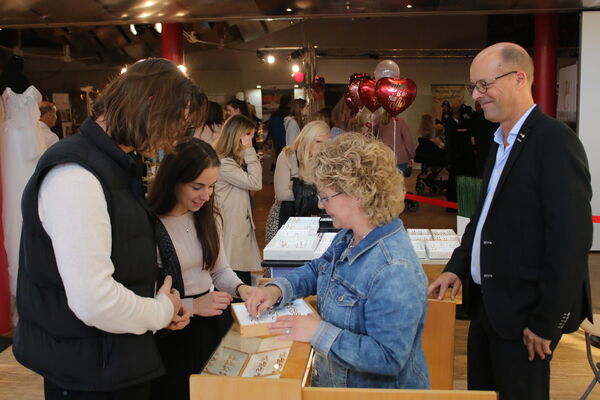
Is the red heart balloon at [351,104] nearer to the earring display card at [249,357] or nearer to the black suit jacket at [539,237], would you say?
the black suit jacket at [539,237]

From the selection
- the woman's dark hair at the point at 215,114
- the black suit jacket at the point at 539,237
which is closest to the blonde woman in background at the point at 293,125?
the woman's dark hair at the point at 215,114

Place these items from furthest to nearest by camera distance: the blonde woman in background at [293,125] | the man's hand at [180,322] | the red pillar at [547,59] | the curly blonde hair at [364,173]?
the blonde woman in background at [293,125]
the red pillar at [547,59]
the man's hand at [180,322]
the curly blonde hair at [364,173]

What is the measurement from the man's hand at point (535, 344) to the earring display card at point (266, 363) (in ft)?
3.24

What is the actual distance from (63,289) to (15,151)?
3413mm

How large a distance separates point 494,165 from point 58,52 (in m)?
12.5

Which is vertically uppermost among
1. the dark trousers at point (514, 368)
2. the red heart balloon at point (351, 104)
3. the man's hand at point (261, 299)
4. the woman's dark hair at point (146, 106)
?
the red heart balloon at point (351, 104)

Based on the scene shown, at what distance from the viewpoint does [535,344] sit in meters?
2.12

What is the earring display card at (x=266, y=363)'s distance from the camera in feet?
5.07

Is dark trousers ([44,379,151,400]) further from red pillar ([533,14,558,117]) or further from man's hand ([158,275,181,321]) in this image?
red pillar ([533,14,558,117])

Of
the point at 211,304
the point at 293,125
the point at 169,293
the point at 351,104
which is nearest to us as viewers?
the point at 169,293

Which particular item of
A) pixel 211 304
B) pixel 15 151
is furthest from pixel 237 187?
pixel 211 304

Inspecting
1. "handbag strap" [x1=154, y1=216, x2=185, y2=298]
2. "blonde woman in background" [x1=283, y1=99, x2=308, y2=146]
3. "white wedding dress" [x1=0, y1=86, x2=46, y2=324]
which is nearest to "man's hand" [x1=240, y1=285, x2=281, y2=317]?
"handbag strap" [x1=154, y1=216, x2=185, y2=298]

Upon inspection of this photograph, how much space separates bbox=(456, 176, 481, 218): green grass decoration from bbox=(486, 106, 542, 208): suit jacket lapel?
2.46 m

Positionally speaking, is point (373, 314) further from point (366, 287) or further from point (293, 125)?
point (293, 125)
